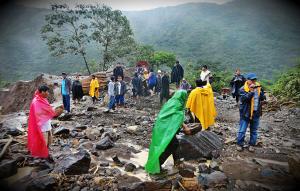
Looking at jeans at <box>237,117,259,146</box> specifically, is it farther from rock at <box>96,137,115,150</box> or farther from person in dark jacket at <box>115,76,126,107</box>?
person in dark jacket at <box>115,76,126,107</box>

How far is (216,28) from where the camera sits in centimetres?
5531

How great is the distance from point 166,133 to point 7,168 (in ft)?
9.46

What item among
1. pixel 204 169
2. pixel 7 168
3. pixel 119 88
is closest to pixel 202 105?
pixel 204 169

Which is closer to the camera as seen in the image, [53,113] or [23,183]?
[23,183]

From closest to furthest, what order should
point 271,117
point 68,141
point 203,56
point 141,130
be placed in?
point 68,141 → point 141,130 → point 271,117 → point 203,56

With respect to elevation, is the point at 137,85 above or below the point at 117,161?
below

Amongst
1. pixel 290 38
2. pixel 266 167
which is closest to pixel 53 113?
pixel 266 167

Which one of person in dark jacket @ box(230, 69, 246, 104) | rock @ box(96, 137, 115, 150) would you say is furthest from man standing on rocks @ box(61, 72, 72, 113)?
person in dark jacket @ box(230, 69, 246, 104)

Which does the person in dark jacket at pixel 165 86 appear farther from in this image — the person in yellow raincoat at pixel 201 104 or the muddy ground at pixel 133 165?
the person in yellow raincoat at pixel 201 104

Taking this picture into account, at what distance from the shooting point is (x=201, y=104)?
7305mm

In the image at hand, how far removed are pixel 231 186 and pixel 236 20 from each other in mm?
59887

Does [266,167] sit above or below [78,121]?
above

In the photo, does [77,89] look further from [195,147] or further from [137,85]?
[195,147]

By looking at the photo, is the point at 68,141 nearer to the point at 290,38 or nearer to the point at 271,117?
the point at 271,117
